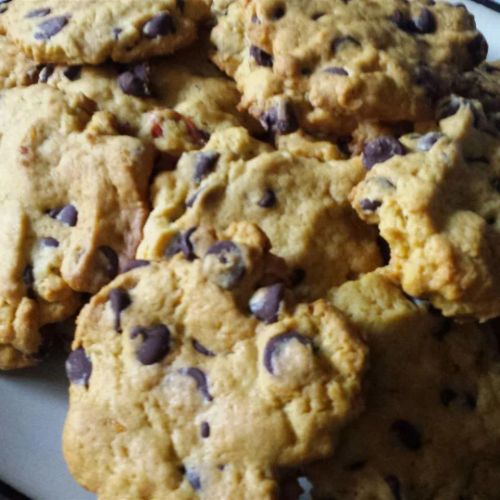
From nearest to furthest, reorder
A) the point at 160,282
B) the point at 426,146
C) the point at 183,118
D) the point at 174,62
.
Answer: the point at 160,282 < the point at 426,146 < the point at 183,118 < the point at 174,62

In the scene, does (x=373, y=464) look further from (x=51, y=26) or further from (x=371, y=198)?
(x=51, y=26)

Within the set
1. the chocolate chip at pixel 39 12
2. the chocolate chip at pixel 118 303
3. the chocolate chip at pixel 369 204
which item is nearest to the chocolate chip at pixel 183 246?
the chocolate chip at pixel 118 303

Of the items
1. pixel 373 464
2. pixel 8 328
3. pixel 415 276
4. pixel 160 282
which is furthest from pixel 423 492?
pixel 8 328

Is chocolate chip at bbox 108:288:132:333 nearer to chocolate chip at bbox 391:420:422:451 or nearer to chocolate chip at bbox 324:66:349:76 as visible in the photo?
chocolate chip at bbox 391:420:422:451

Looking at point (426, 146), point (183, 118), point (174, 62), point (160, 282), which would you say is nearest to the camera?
point (160, 282)

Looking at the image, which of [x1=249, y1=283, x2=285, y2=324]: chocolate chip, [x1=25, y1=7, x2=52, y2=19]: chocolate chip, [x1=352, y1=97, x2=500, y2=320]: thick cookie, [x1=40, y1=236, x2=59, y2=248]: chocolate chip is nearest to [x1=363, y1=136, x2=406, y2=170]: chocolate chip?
[x1=352, y1=97, x2=500, y2=320]: thick cookie
